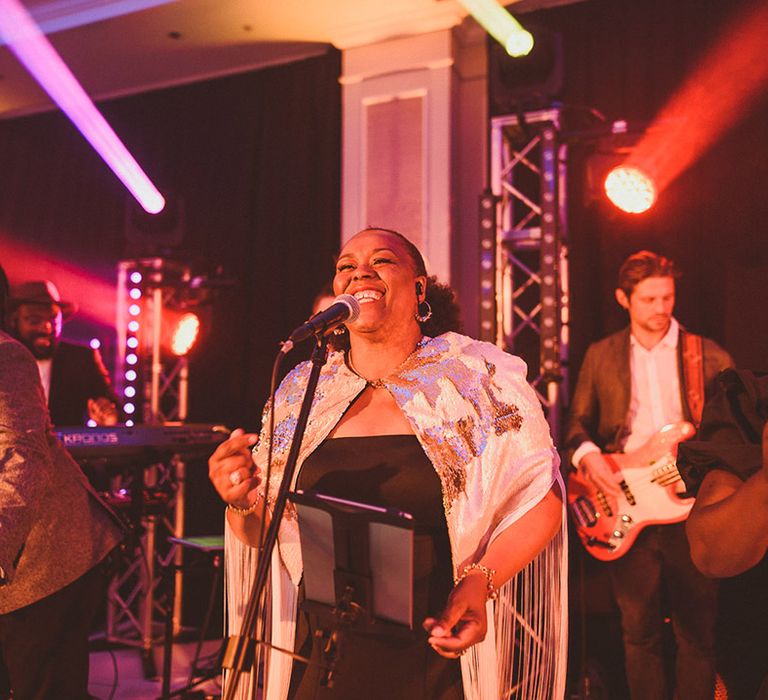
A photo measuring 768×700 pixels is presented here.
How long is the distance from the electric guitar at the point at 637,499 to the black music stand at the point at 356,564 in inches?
104

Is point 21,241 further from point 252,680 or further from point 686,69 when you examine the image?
point 252,680

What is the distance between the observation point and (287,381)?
2402mm

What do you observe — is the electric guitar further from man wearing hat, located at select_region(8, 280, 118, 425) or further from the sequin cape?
man wearing hat, located at select_region(8, 280, 118, 425)

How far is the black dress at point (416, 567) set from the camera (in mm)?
1914

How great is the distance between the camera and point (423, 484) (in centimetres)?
204

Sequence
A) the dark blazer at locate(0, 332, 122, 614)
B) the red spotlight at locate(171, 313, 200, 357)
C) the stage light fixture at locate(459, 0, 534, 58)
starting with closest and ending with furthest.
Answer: the dark blazer at locate(0, 332, 122, 614), the stage light fixture at locate(459, 0, 534, 58), the red spotlight at locate(171, 313, 200, 357)

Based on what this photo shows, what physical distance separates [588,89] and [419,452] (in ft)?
13.7

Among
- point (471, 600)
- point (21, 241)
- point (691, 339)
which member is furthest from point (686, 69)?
point (21, 241)

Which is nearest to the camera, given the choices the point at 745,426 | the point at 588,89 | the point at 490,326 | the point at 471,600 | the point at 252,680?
the point at 471,600

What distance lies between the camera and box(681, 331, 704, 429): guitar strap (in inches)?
162

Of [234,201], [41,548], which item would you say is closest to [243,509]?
[41,548]

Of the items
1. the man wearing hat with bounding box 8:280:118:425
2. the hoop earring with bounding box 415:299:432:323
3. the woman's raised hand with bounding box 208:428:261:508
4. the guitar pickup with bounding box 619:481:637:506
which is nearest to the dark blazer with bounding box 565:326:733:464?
the guitar pickup with bounding box 619:481:637:506

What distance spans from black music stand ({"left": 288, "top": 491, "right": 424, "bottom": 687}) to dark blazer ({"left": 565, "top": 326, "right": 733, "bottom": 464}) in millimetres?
2777

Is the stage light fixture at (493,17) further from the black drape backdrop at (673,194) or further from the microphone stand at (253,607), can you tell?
the microphone stand at (253,607)
